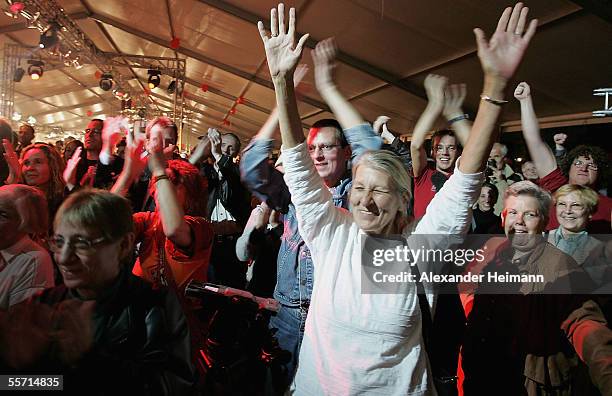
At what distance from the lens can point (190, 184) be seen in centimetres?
209

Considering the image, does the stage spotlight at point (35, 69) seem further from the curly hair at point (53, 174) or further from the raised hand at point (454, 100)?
the raised hand at point (454, 100)

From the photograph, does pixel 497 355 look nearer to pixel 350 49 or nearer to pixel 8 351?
pixel 8 351

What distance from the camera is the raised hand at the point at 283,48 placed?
133 cm

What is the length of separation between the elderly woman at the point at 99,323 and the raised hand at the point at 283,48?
605 mm

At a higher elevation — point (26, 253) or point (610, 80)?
point (610, 80)

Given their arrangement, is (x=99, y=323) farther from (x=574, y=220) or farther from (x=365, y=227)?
(x=574, y=220)

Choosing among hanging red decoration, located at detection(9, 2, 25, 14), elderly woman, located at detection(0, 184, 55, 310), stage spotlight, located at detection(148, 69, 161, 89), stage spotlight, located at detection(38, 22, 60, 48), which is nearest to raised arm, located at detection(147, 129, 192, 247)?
elderly woman, located at detection(0, 184, 55, 310)

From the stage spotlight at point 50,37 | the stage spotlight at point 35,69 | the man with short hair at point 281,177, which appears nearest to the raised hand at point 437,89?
the man with short hair at point 281,177

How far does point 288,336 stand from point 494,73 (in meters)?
1.21

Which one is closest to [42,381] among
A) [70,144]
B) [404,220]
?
[404,220]

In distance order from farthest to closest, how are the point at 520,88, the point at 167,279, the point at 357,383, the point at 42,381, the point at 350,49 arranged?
the point at 350,49 < the point at 520,88 < the point at 167,279 < the point at 357,383 < the point at 42,381

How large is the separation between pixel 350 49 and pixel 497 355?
5209 mm

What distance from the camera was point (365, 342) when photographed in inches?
47.4

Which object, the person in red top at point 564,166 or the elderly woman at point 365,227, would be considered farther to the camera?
the person in red top at point 564,166
